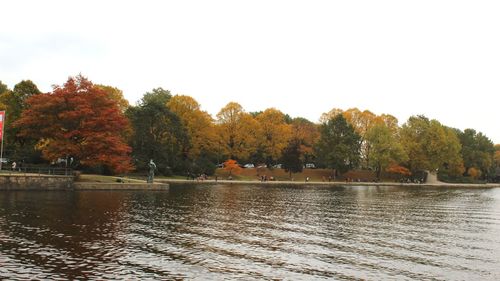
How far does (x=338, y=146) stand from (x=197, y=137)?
109 ft

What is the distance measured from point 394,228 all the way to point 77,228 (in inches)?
752

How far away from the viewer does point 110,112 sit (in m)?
55.1

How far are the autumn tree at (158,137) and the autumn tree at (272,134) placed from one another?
72.4ft

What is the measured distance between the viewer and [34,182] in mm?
48812

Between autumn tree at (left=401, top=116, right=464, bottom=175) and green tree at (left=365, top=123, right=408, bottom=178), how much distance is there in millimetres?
7011

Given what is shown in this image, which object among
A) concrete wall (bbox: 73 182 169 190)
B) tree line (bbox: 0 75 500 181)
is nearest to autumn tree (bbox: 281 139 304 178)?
tree line (bbox: 0 75 500 181)

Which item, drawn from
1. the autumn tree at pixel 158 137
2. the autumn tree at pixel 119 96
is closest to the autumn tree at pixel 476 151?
the autumn tree at pixel 158 137

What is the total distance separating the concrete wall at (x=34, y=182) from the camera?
46541 millimetres

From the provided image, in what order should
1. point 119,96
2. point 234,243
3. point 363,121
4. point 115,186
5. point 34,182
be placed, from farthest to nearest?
point 363,121, point 119,96, point 115,186, point 34,182, point 234,243

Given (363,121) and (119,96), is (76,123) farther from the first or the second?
(363,121)

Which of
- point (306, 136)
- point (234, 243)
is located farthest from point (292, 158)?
point (234, 243)

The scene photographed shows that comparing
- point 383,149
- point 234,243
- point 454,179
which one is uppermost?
point 383,149

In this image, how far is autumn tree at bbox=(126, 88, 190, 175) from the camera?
81250mm

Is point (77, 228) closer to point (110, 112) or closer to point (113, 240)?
point (113, 240)
